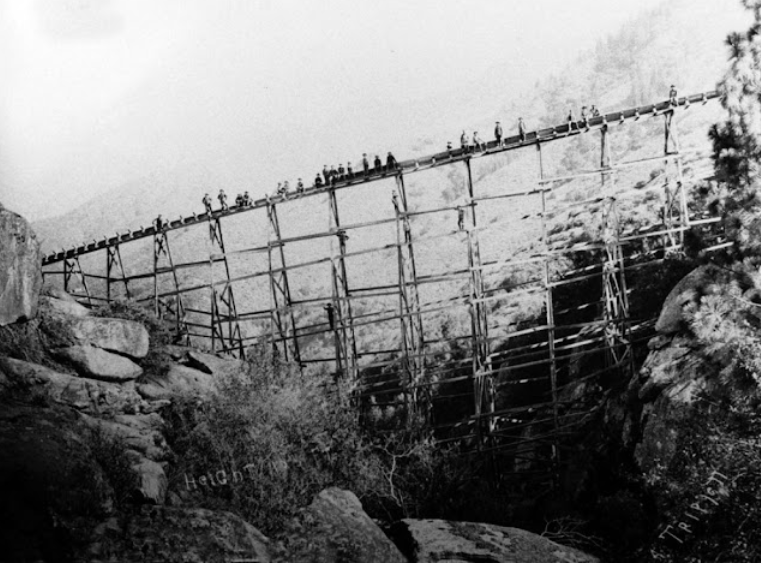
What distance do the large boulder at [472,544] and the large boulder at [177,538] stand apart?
2.56 meters

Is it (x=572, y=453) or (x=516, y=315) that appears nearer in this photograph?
(x=572, y=453)

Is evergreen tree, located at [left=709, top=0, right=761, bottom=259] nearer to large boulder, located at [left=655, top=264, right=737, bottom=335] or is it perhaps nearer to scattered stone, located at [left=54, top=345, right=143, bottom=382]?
large boulder, located at [left=655, top=264, right=737, bottom=335]

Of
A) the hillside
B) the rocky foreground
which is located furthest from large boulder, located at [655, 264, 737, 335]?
the hillside

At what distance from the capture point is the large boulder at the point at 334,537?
564 inches

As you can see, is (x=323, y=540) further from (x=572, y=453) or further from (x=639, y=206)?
(x=639, y=206)

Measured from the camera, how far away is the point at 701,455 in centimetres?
1627

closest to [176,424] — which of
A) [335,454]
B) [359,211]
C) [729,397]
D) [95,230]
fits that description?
[335,454]

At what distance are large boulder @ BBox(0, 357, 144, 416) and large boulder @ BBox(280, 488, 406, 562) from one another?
5.14 m

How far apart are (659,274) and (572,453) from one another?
5.04 metres

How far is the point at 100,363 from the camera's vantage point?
832 inches

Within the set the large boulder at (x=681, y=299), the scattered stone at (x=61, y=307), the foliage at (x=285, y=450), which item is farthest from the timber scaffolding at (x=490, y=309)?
the scattered stone at (x=61, y=307)

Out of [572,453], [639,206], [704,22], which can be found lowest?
[572,453]

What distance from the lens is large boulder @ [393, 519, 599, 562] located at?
15023 mm

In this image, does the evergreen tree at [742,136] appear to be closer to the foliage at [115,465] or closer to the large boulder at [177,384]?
the foliage at [115,465]
